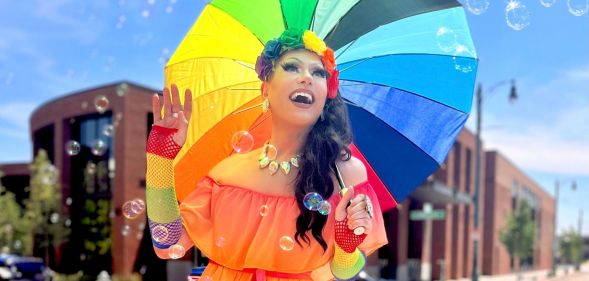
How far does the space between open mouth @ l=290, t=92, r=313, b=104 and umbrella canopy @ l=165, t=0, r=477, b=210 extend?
356 millimetres

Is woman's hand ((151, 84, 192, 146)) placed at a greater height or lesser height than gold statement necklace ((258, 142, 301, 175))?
greater

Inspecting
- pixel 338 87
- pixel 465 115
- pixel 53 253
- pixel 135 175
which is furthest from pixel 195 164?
pixel 53 253

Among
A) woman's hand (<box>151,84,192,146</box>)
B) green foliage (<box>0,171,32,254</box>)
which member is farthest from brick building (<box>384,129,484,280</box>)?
woman's hand (<box>151,84,192,146</box>)

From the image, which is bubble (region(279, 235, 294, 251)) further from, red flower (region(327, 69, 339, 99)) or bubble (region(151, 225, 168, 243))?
red flower (region(327, 69, 339, 99))

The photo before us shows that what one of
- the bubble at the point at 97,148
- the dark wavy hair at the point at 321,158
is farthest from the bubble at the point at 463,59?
the bubble at the point at 97,148

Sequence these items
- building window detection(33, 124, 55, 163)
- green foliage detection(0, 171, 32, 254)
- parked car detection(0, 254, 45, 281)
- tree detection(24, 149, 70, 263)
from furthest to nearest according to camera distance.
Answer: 1. building window detection(33, 124, 55, 163)
2. tree detection(24, 149, 70, 263)
3. green foliage detection(0, 171, 32, 254)
4. parked car detection(0, 254, 45, 281)

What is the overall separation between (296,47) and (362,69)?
419 mm

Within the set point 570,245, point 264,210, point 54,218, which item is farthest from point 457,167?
point 570,245

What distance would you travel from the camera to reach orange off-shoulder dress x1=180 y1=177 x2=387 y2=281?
2.75 meters

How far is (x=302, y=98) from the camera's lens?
289cm

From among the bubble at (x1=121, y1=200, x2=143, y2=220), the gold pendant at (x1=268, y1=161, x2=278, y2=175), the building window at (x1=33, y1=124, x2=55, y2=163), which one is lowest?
the bubble at (x1=121, y1=200, x2=143, y2=220)

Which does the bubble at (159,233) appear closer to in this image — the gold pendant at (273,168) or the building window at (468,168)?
the gold pendant at (273,168)

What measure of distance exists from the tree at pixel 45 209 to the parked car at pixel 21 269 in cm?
210

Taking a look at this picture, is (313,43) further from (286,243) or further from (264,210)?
(286,243)
